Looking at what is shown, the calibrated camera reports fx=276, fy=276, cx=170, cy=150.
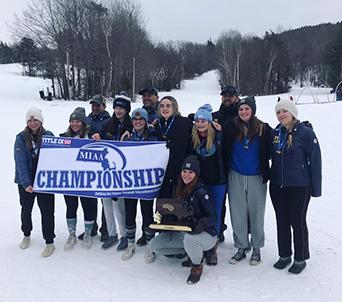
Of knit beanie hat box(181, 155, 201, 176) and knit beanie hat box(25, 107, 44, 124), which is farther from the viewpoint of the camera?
knit beanie hat box(25, 107, 44, 124)

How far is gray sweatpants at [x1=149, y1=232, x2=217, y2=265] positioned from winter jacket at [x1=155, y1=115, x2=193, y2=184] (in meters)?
0.77

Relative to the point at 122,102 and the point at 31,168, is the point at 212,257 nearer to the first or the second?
the point at 122,102

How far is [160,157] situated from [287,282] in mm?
2287

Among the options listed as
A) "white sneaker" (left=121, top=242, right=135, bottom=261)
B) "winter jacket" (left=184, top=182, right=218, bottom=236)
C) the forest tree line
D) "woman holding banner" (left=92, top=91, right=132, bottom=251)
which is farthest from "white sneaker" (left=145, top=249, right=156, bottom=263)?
the forest tree line

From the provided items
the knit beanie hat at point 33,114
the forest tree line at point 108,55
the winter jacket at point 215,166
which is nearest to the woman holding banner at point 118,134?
the knit beanie hat at point 33,114

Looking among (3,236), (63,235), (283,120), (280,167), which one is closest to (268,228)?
(280,167)

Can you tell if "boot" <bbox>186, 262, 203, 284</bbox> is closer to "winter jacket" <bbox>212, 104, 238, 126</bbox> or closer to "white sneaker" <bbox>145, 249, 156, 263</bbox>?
"white sneaker" <bbox>145, 249, 156, 263</bbox>

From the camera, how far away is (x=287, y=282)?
342cm

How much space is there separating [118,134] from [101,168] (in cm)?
59

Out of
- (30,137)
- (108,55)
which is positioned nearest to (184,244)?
(30,137)

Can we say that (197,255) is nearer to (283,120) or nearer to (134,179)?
(134,179)

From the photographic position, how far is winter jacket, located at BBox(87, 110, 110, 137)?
448cm

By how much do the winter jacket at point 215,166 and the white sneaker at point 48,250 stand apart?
2530mm

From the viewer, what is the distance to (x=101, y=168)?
13.5 ft
